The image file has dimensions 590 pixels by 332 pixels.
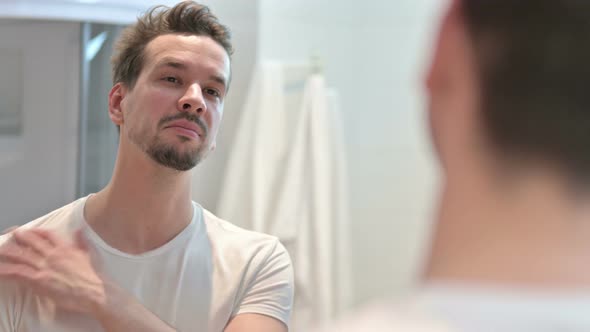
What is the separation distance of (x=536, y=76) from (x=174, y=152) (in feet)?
2.77

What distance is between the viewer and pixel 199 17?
124cm

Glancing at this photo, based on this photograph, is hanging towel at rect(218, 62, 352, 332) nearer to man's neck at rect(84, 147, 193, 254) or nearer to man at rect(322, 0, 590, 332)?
man's neck at rect(84, 147, 193, 254)

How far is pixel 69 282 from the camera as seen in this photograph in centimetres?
104

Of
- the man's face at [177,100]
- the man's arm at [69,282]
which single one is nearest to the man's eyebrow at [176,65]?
the man's face at [177,100]

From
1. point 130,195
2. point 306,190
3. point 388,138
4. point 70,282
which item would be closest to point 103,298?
point 70,282

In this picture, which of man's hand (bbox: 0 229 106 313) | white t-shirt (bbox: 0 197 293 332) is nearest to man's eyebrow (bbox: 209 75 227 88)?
white t-shirt (bbox: 0 197 293 332)

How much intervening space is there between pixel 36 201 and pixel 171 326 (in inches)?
22.2

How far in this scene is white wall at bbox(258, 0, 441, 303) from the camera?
5.40ft

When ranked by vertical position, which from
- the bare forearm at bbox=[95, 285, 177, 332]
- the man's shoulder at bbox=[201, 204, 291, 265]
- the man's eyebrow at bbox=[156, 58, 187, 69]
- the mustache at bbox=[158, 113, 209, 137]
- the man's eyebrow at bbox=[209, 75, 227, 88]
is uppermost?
the man's eyebrow at bbox=[156, 58, 187, 69]

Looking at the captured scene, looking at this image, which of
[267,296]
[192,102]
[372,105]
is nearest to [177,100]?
[192,102]

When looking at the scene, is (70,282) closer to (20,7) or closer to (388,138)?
(20,7)

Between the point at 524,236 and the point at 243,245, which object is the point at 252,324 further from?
the point at 524,236

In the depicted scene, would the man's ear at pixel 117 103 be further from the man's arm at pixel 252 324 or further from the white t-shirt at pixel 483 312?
the white t-shirt at pixel 483 312

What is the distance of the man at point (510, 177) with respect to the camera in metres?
0.34
